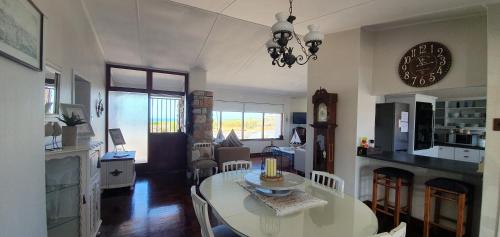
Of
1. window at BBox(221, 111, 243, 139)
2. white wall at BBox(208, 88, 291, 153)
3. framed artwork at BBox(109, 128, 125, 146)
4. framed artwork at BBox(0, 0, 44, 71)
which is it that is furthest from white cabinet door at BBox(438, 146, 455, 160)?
framed artwork at BBox(109, 128, 125, 146)

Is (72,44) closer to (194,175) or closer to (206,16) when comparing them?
(206,16)

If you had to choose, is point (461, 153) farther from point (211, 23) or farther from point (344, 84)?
point (211, 23)

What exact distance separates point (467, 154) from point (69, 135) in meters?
6.50

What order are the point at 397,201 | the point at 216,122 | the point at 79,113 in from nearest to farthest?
the point at 79,113
the point at 397,201
the point at 216,122

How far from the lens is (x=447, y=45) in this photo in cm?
243

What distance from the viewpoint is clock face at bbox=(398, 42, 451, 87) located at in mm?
2447

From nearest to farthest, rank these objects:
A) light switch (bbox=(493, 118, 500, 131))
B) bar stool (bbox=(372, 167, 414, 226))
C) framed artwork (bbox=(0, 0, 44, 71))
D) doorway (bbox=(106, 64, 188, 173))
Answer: framed artwork (bbox=(0, 0, 44, 71)), light switch (bbox=(493, 118, 500, 131)), bar stool (bbox=(372, 167, 414, 226)), doorway (bbox=(106, 64, 188, 173))

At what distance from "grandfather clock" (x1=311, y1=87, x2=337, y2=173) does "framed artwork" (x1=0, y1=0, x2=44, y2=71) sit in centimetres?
275

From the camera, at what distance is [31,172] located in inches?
47.7

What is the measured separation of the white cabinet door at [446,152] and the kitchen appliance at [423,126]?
87cm

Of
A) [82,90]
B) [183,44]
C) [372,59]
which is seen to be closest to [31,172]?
[82,90]

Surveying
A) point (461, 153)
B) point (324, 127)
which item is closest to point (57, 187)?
point (324, 127)

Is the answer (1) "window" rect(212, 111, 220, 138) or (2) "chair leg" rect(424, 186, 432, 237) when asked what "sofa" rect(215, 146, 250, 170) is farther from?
(2) "chair leg" rect(424, 186, 432, 237)

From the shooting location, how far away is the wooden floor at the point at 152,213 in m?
2.50
